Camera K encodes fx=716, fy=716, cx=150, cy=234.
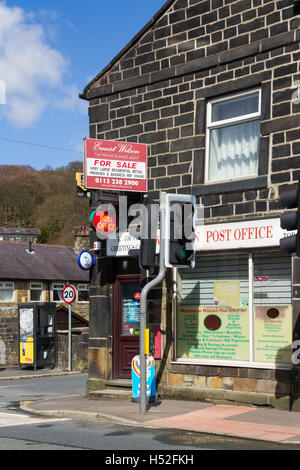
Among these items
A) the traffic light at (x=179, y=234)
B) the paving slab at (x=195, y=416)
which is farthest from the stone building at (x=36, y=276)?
the traffic light at (x=179, y=234)

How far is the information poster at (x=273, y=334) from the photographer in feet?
39.9

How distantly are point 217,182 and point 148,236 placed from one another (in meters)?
2.33

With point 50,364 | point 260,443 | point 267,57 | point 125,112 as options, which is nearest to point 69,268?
point 50,364

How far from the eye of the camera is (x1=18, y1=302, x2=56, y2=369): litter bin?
24562 mm

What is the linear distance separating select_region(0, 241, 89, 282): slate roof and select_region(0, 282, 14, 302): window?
26.0 inches

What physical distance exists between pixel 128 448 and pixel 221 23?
8.29m

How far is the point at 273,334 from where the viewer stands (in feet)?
40.7

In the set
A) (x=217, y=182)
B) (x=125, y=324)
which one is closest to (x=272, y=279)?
(x=217, y=182)

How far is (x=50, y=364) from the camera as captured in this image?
24.9 metres

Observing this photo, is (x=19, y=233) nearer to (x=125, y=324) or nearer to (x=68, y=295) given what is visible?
(x=68, y=295)

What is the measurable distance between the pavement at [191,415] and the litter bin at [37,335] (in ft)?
33.8

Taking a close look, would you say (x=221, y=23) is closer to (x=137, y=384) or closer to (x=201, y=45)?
(x=201, y=45)

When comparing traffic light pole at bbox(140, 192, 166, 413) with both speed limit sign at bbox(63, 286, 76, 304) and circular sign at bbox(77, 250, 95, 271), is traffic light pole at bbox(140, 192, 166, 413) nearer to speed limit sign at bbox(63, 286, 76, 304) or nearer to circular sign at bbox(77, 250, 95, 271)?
circular sign at bbox(77, 250, 95, 271)

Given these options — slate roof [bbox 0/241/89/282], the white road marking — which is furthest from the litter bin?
slate roof [bbox 0/241/89/282]
